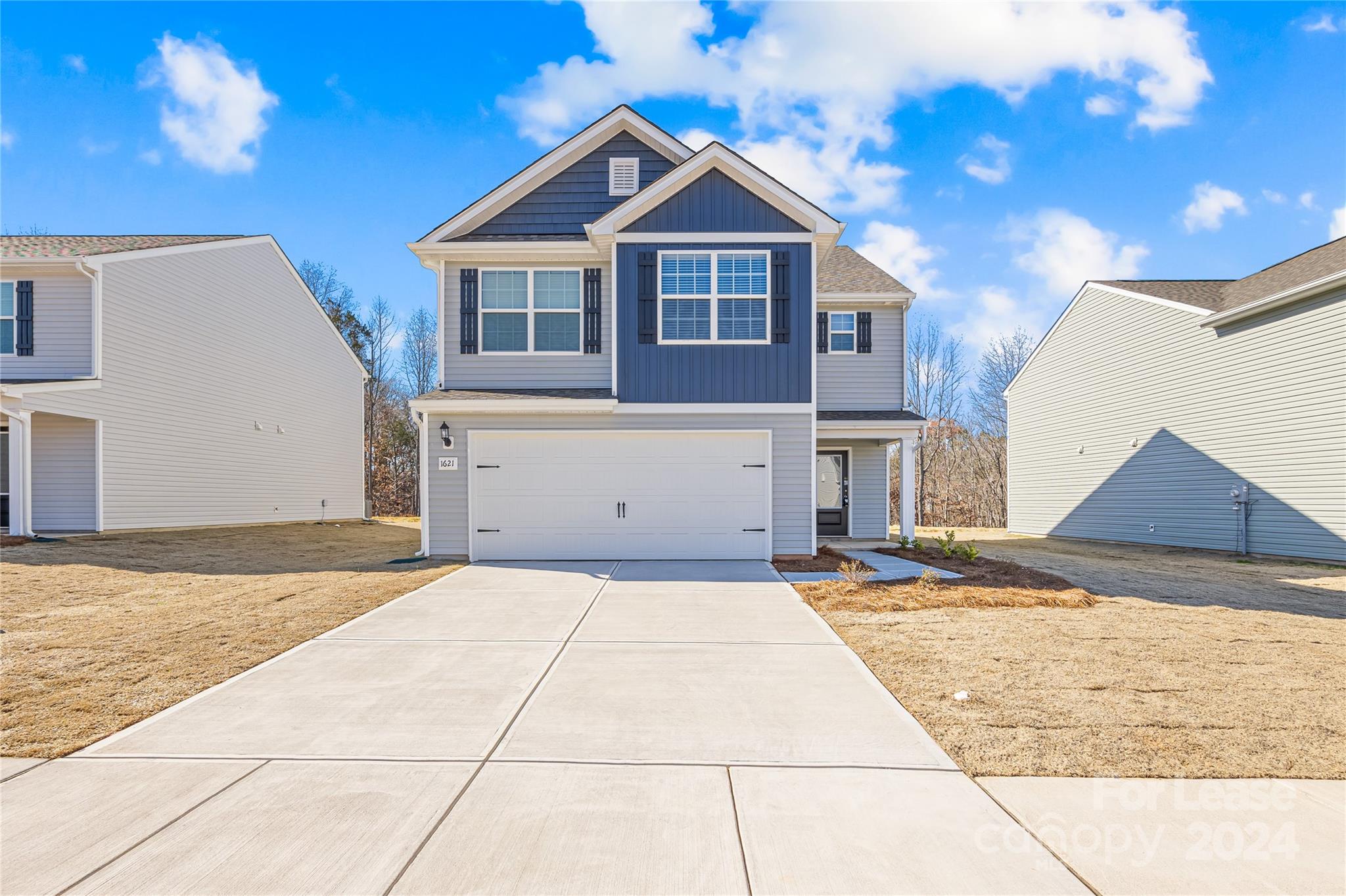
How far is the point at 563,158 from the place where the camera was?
13.1 meters

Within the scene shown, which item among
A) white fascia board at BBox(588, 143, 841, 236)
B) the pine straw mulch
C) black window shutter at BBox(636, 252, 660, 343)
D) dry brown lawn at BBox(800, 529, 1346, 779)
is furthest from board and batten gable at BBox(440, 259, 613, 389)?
dry brown lawn at BBox(800, 529, 1346, 779)

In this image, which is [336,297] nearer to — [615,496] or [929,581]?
[615,496]

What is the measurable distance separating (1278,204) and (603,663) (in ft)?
73.3

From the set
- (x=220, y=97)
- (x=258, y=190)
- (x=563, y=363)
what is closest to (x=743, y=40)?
(x=563, y=363)

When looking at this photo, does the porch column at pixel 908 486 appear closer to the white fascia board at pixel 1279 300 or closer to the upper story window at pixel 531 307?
the white fascia board at pixel 1279 300

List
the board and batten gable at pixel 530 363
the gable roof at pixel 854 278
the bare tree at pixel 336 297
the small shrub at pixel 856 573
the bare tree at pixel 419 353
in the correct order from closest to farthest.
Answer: the small shrub at pixel 856 573 < the board and batten gable at pixel 530 363 < the gable roof at pixel 854 278 < the bare tree at pixel 336 297 < the bare tree at pixel 419 353

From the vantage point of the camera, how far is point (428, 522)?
1198 cm

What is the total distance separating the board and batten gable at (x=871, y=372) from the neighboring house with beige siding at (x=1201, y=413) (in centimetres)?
631

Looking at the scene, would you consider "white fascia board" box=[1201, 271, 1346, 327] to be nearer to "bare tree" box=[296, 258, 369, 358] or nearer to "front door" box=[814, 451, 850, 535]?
"front door" box=[814, 451, 850, 535]

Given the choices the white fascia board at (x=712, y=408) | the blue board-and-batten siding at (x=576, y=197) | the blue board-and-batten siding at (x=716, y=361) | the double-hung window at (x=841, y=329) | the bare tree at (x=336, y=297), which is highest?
the bare tree at (x=336, y=297)

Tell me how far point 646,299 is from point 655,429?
217 cm

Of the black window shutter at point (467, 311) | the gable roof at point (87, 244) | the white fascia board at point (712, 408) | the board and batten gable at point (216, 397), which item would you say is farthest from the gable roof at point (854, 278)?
the gable roof at point (87, 244)

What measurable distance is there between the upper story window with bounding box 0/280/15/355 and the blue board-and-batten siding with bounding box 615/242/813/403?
42.9 ft

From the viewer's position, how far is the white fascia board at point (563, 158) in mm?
12617
